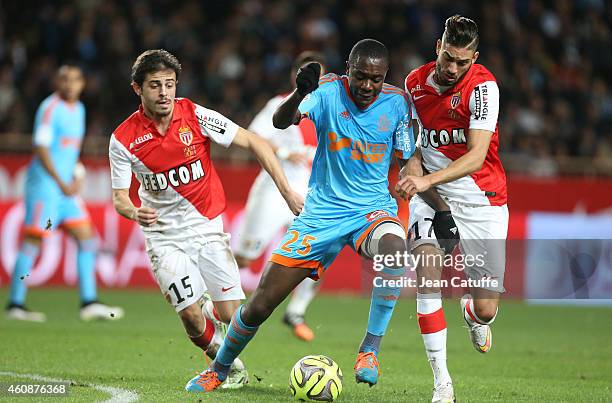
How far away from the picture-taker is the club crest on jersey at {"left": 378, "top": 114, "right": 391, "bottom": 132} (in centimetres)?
661

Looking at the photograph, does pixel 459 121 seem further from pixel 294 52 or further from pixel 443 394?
pixel 294 52

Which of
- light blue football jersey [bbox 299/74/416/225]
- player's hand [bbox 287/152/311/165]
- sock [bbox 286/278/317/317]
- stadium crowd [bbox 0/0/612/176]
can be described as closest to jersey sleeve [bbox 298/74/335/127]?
light blue football jersey [bbox 299/74/416/225]

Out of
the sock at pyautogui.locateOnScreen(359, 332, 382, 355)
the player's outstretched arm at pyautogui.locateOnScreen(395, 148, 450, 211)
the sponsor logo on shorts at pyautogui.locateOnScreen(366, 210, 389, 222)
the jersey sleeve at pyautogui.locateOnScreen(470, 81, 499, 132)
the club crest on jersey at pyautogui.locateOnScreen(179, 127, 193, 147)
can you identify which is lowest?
the sock at pyautogui.locateOnScreen(359, 332, 382, 355)

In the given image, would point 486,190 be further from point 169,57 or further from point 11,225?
point 11,225

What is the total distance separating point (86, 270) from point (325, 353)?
355cm

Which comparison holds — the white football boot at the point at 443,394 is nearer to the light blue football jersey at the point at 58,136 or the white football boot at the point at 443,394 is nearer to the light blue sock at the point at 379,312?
the light blue sock at the point at 379,312

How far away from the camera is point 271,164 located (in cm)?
673

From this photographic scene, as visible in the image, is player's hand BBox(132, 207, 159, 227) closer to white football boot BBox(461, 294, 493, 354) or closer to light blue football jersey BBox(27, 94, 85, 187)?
white football boot BBox(461, 294, 493, 354)

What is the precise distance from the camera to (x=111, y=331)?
1012cm

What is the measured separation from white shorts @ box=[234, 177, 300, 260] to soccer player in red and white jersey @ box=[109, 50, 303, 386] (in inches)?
134

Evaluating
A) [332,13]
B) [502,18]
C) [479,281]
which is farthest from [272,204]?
[502,18]

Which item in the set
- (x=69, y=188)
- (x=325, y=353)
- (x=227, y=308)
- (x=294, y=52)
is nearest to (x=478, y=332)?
(x=325, y=353)

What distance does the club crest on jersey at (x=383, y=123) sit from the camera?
6605 millimetres

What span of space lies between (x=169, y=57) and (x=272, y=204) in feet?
13.0
